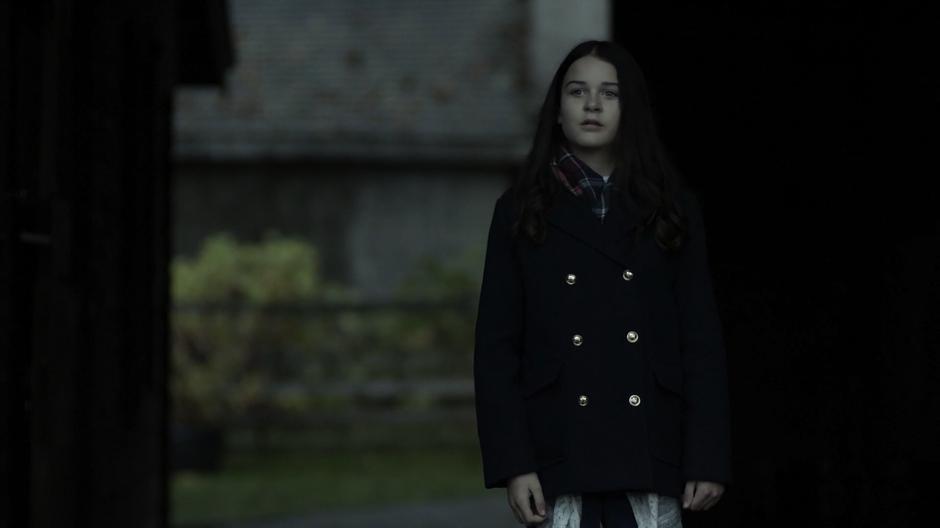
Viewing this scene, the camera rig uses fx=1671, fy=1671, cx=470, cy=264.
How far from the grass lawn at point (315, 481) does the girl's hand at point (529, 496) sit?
7879 millimetres

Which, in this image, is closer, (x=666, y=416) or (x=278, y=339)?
(x=666, y=416)

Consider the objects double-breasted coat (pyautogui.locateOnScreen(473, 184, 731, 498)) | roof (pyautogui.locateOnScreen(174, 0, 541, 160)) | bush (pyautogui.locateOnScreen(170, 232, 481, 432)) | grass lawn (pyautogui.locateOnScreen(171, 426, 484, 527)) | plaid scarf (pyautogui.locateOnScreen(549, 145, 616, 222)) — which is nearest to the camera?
double-breasted coat (pyautogui.locateOnScreen(473, 184, 731, 498))

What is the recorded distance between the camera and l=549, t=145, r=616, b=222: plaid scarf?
159 inches

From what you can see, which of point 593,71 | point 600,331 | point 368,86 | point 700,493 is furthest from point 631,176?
point 368,86

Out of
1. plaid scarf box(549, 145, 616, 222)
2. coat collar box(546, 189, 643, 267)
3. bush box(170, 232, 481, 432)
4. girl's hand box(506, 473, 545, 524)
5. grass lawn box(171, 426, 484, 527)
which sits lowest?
grass lawn box(171, 426, 484, 527)

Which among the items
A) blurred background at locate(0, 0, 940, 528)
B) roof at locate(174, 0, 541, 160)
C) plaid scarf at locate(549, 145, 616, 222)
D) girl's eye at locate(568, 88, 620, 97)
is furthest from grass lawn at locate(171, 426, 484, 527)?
girl's eye at locate(568, 88, 620, 97)

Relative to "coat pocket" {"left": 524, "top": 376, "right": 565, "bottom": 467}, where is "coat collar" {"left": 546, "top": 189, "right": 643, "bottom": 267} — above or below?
above

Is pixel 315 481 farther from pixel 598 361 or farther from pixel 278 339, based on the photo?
pixel 598 361

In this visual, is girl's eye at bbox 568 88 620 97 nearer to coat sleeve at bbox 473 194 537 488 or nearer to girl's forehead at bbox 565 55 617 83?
girl's forehead at bbox 565 55 617 83

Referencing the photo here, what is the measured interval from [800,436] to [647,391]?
4.93ft

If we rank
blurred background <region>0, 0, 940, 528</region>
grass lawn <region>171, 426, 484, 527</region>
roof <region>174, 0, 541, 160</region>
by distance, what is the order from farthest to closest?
roof <region>174, 0, 541, 160</region>, grass lawn <region>171, 426, 484, 527</region>, blurred background <region>0, 0, 940, 528</region>

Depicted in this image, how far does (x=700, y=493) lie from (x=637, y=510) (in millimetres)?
156

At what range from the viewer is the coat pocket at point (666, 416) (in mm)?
3939

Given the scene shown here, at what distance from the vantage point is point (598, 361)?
3.96 metres
